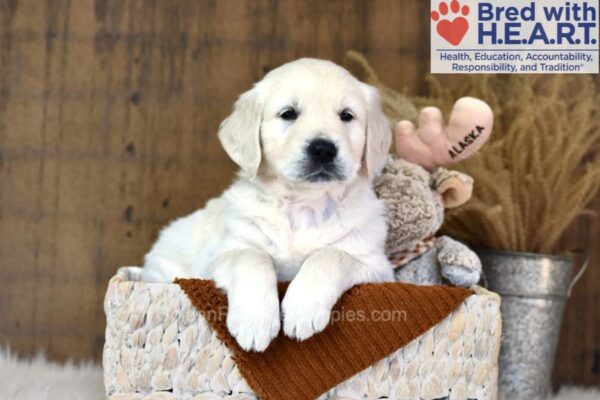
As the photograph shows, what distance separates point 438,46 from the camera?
2.78 meters

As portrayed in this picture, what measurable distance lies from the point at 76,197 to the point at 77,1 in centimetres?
81

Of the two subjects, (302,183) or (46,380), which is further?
(46,380)

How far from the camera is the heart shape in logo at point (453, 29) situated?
2732mm

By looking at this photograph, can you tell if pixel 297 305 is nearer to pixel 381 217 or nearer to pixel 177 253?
pixel 381 217

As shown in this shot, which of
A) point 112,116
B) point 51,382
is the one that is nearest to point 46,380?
point 51,382

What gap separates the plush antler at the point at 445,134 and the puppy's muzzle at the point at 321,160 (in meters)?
0.59

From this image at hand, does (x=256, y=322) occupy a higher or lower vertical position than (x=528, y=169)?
lower

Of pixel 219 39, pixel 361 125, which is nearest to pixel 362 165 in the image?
pixel 361 125

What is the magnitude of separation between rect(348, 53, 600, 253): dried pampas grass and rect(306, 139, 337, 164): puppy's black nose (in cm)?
80

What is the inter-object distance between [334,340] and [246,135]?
2.05 feet

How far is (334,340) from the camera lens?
158 centimetres

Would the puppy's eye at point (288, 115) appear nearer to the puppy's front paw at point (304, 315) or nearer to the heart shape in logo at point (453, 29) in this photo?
the puppy's front paw at point (304, 315)

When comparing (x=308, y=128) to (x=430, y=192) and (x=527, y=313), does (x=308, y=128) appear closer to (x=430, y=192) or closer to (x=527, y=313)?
(x=430, y=192)

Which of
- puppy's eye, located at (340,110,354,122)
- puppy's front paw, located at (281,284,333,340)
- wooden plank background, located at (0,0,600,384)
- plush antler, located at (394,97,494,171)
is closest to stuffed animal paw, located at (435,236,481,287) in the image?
plush antler, located at (394,97,494,171)
